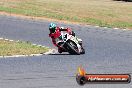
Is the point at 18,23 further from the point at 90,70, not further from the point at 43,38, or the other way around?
the point at 90,70

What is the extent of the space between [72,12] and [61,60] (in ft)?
71.7

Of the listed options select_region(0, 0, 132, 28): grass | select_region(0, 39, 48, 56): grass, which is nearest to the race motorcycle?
select_region(0, 39, 48, 56): grass

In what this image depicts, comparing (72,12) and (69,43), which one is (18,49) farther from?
(72,12)

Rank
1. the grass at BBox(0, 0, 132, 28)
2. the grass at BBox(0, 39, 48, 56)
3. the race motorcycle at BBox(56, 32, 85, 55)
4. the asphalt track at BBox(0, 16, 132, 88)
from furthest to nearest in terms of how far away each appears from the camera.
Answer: the grass at BBox(0, 0, 132, 28)
the race motorcycle at BBox(56, 32, 85, 55)
the grass at BBox(0, 39, 48, 56)
the asphalt track at BBox(0, 16, 132, 88)

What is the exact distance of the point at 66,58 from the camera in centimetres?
1791

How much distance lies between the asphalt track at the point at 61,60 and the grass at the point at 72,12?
317cm

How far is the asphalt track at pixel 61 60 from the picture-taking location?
39.7 feet

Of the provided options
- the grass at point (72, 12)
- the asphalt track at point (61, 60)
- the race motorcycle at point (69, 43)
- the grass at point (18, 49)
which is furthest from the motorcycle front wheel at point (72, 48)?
the grass at point (72, 12)

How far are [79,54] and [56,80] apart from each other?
21.9ft

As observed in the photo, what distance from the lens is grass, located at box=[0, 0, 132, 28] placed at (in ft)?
112

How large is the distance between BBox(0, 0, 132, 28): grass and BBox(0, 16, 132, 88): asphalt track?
3.17 m

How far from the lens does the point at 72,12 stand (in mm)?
38844

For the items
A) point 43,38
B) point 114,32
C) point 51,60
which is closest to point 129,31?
point 114,32

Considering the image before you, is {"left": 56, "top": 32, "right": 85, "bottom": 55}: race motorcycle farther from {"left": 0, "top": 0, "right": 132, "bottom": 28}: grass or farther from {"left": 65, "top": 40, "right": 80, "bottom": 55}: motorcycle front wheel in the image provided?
{"left": 0, "top": 0, "right": 132, "bottom": 28}: grass
